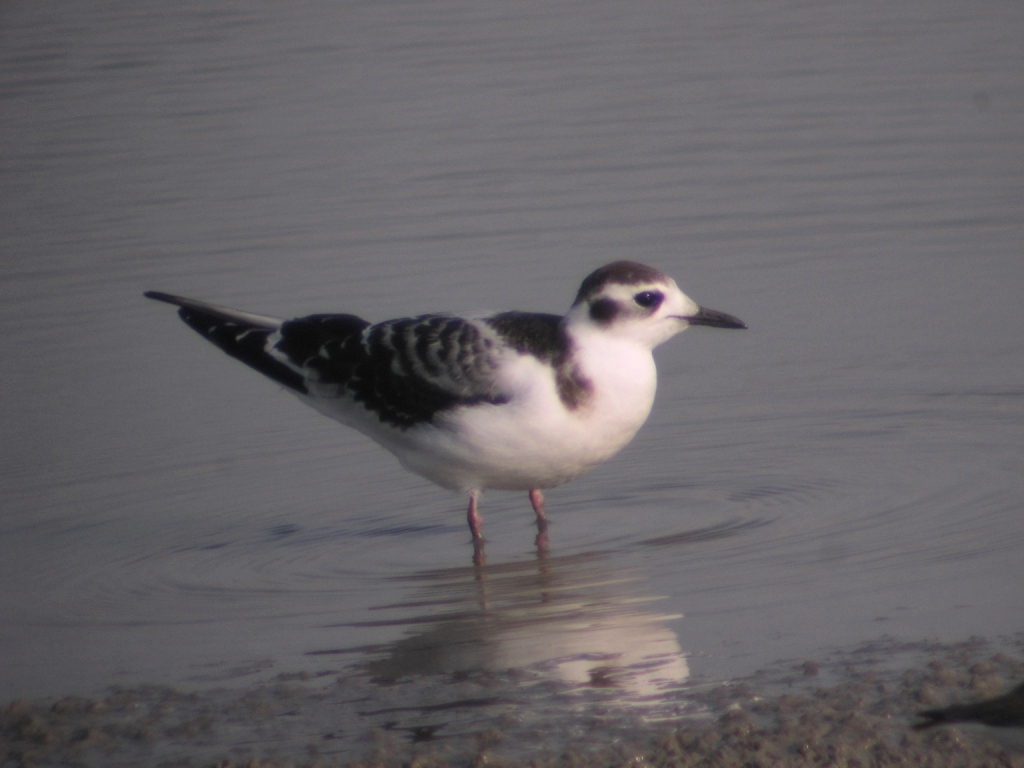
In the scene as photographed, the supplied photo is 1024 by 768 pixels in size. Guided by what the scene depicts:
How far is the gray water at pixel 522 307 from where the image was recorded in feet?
18.2

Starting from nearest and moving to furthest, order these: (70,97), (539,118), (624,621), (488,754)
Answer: (488,754), (624,621), (539,118), (70,97)

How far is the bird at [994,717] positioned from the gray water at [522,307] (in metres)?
0.81

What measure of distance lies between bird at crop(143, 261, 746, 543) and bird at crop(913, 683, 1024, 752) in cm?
249

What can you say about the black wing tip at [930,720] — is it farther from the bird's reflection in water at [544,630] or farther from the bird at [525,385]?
the bird at [525,385]

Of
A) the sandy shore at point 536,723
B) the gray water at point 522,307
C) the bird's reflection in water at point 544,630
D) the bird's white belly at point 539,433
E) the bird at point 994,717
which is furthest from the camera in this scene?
the bird's white belly at point 539,433

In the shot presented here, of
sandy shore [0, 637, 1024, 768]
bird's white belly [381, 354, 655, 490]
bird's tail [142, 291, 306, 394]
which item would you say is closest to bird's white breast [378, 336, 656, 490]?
bird's white belly [381, 354, 655, 490]

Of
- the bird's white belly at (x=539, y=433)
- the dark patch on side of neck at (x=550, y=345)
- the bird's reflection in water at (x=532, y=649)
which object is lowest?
the bird's reflection in water at (x=532, y=649)

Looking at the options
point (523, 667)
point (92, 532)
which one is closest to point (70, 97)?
point (92, 532)

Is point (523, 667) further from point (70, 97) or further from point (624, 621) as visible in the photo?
point (70, 97)

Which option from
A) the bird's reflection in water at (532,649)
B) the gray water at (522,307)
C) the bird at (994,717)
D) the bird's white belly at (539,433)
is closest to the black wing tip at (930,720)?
the bird at (994,717)

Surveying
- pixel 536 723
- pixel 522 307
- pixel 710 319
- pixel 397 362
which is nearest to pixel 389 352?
pixel 397 362

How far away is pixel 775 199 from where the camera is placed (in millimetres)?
11242

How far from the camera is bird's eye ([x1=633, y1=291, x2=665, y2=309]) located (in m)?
6.45

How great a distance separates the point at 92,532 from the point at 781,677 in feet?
11.6
